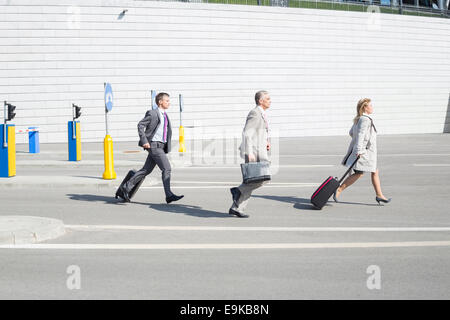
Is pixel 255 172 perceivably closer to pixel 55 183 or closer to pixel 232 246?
pixel 232 246

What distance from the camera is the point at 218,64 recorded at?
30047 mm

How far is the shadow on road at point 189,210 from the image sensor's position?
842 centimetres

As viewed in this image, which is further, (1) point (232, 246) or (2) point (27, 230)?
(2) point (27, 230)

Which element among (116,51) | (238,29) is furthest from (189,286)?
(238,29)

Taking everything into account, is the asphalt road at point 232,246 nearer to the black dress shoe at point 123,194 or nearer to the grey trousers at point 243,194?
the black dress shoe at point 123,194

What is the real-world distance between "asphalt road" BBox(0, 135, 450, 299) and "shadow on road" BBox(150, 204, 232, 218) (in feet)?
0.05

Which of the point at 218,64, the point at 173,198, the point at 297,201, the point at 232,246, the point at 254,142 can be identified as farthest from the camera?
the point at 218,64

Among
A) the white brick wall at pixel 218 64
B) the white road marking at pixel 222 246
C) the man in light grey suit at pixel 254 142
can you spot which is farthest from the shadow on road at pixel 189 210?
the white brick wall at pixel 218 64

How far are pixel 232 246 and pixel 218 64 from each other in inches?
957

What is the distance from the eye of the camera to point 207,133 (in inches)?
1173

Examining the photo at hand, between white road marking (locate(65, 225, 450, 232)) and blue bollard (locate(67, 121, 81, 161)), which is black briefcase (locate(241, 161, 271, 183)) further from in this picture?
blue bollard (locate(67, 121, 81, 161))

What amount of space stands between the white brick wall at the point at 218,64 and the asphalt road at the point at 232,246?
1649cm

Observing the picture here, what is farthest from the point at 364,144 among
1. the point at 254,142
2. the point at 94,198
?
the point at 94,198

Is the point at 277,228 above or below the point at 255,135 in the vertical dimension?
below
